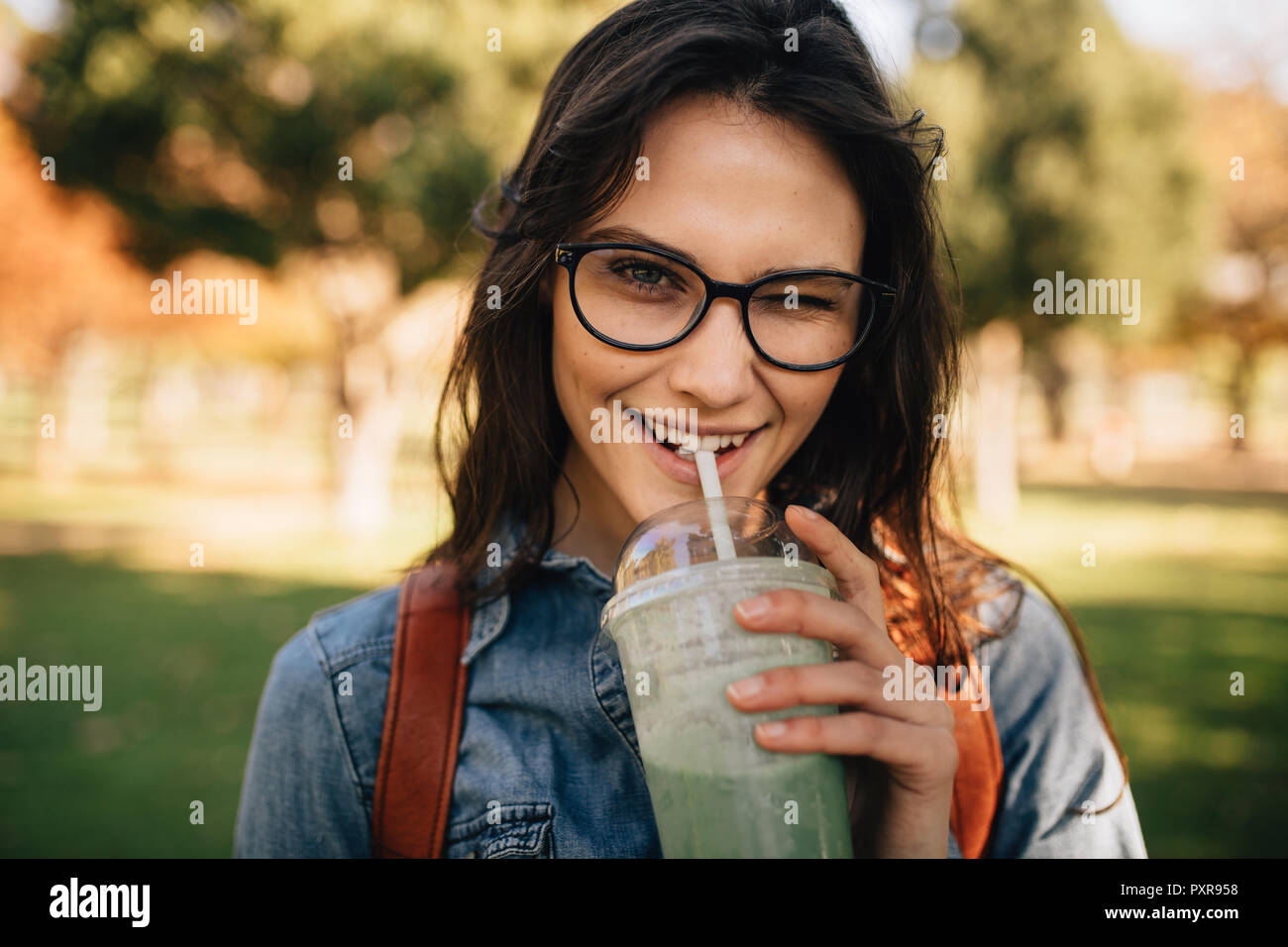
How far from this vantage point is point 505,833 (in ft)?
5.21

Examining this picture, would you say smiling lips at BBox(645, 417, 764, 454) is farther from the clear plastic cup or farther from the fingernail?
the fingernail

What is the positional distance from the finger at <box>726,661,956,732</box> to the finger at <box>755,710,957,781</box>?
0.02 metres

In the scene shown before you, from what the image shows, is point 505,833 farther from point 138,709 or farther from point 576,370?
point 138,709

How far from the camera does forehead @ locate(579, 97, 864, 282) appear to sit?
149cm

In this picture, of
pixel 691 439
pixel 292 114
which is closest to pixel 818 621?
pixel 691 439

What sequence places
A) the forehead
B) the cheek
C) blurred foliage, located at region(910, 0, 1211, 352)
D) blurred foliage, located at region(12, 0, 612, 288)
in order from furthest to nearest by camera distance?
blurred foliage, located at region(910, 0, 1211, 352) < blurred foliage, located at region(12, 0, 612, 288) < the cheek < the forehead

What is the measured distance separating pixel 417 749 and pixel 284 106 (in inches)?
424

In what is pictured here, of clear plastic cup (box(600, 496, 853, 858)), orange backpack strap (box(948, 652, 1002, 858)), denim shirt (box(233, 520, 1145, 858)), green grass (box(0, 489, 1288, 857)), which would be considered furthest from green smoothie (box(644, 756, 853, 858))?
green grass (box(0, 489, 1288, 857))

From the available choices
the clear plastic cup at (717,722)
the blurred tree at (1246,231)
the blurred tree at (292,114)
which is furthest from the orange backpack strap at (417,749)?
the blurred tree at (1246,231)

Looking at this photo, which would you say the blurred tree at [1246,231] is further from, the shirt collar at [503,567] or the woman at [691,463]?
the shirt collar at [503,567]

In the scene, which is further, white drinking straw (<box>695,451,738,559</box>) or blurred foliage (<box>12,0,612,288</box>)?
blurred foliage (<box>12,0,612,288</box>)

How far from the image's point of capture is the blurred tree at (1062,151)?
1636 centimetres

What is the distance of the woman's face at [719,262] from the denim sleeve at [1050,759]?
681 millimetres
